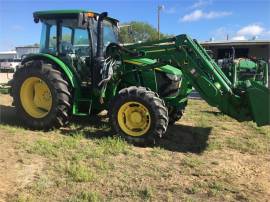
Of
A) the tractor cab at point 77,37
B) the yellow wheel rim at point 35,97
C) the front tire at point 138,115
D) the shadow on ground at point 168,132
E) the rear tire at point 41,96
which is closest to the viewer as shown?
the front tire at point 138,115

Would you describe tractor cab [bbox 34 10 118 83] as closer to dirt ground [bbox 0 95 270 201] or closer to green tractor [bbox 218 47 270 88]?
dirt ground [bbox 0 95 270 201]

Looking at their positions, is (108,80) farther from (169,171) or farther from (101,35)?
(169,171)

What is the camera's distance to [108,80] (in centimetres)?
813

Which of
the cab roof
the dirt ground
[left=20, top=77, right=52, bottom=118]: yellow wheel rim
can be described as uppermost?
the cab roof

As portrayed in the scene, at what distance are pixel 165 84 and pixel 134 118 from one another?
116 centimetres

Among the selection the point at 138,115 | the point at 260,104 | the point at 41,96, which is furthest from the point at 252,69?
the point at 41,96

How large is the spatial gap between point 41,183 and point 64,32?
13.8 ft

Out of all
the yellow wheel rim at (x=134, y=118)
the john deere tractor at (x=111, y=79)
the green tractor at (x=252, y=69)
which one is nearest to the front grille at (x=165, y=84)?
the john deere tractor at (x=111, y=79)

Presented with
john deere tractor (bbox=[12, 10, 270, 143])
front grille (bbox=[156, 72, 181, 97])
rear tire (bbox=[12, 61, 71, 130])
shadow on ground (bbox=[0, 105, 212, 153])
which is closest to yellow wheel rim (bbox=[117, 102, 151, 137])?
john deere tractor (bbox=[12, 10, 270, 143])

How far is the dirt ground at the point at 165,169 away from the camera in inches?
201

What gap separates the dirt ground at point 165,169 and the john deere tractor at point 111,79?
56 centimetres

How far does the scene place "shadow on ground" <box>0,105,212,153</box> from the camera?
7.54 metres

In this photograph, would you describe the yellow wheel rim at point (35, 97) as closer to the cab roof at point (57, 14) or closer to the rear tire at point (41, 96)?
the rear tire at point (41, 96)

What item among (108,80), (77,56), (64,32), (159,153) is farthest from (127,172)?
(64,32)
